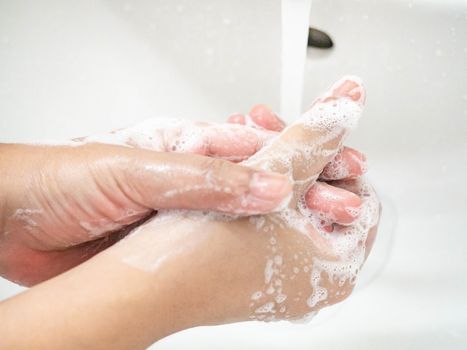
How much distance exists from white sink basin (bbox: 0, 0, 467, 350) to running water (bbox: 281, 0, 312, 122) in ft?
0.13

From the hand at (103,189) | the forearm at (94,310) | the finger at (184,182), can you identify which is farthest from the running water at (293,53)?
the forearm at (94,310)

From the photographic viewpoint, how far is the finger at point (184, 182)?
0.56m

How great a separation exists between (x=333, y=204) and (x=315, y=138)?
94mm

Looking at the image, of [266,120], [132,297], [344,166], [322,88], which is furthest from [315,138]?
[322,88]

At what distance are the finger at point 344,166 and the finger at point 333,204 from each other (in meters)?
0.05

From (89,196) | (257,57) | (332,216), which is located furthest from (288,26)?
(89,196)

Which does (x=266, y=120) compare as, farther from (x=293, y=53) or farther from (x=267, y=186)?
(x=267, y=186)

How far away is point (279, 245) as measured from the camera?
2.12ft

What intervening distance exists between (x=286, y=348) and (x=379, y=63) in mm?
556

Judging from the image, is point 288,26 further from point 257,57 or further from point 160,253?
point 160,253

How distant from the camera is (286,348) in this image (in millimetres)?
996

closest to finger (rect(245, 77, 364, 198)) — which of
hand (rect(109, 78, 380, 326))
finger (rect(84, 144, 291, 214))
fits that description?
hand (rect(109, 78, 380, 326))

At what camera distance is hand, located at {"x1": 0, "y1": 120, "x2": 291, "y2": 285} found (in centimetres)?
57

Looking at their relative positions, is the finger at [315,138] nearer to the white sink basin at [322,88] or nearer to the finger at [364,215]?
the finger at [364,215]
